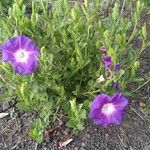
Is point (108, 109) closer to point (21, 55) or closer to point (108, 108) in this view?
point (108, 108)

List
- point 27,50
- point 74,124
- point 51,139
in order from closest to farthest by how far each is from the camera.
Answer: point 27,50 → point 74,124 → point 51,139

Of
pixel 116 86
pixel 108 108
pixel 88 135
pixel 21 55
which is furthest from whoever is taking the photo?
pixel 88 135

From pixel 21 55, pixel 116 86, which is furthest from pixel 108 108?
pixel 21 55

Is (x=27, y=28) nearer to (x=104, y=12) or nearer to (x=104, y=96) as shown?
(x=104, y=96)

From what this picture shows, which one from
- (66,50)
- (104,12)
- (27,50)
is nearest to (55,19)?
(66,50)

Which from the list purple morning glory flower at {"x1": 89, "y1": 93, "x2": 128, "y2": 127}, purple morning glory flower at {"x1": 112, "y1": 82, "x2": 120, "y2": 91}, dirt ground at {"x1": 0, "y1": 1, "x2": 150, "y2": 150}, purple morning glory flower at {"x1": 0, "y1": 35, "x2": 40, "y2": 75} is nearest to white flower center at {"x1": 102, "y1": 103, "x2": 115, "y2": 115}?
purple morning glory flower at {"x1": 89, "y1": 93, "x2": 128, "y2": 127}

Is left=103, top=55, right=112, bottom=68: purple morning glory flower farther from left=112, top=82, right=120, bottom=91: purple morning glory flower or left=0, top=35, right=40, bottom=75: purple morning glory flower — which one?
left=0, top=35, right=40, bottom=75: purple morning glory flower
